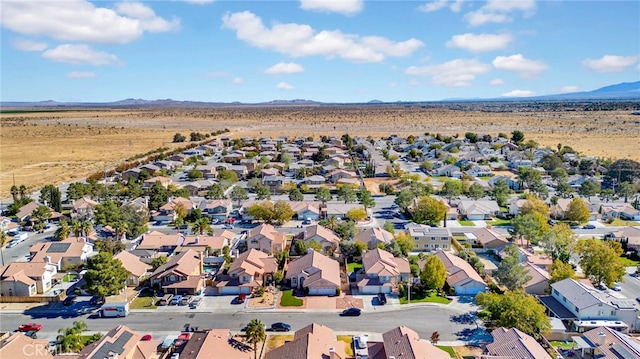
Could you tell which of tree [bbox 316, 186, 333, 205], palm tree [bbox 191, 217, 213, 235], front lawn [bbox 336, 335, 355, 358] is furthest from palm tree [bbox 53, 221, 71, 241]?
front lawn [bbox 336, 335, 355, 358]

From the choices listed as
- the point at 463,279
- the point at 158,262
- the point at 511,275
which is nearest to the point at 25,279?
the point at 158,262

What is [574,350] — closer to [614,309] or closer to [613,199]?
[614,309]

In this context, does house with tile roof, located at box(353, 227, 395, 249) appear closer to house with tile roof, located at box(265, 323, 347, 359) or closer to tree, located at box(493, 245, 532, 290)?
tree, located at box(493, 245, 532, 290)

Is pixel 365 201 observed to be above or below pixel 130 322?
above

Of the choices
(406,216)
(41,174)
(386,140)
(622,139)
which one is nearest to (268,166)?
(406,216)

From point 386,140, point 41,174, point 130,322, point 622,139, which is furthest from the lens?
point 386,140

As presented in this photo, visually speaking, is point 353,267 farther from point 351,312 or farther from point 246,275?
point 246,275
